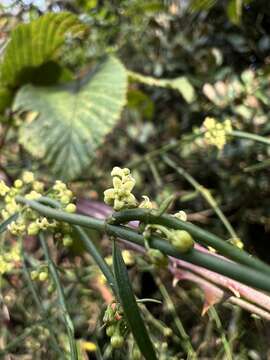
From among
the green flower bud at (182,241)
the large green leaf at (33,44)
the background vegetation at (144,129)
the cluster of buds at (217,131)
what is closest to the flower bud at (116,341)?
the green flower bud at (182,241)

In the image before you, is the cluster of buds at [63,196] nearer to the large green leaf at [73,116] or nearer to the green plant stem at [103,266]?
the green plant stem at [103,266]

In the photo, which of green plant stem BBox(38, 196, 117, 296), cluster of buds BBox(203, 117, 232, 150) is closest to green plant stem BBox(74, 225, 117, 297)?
green plant stem BBox(38, 196, 117, 296)

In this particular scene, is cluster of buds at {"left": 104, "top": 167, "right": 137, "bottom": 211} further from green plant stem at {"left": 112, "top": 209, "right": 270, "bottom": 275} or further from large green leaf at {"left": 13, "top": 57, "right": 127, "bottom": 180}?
large green leaf at {"left": 13, "top": 57, "right": 127, "bottom": 180}

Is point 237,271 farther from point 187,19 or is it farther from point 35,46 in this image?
point 187,19

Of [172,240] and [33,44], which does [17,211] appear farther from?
[33,44]

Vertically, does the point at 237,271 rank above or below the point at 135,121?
above

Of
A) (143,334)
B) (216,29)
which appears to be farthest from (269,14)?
(143,334)
